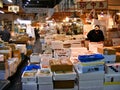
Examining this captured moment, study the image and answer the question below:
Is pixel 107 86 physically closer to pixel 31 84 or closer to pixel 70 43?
pixel 31 84

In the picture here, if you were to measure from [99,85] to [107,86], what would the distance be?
0.65ft

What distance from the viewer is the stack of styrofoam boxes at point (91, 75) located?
5.47 m

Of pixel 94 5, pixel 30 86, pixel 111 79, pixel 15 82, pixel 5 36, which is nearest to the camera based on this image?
pixel 30 86

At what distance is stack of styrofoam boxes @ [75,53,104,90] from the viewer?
5473mm

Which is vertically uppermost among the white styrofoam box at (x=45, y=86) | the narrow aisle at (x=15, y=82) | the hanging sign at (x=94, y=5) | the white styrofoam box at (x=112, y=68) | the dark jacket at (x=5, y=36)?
the hanging sign at (x=94, y=5)

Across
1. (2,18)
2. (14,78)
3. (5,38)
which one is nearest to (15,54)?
(14,78)

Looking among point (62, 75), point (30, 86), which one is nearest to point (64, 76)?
point (62, 75)

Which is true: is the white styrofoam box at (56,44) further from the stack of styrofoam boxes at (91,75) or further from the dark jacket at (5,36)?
the stack of styrofoam boxes at (91,75)

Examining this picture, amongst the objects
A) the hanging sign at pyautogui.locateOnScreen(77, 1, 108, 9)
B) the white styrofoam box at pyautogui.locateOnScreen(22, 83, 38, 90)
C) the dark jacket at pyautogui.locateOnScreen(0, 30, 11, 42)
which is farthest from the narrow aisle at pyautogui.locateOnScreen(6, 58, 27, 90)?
the dark jacket at pyautogui.locateOnScreen(0, 30, 11, 42)

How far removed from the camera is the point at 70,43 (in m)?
11.7

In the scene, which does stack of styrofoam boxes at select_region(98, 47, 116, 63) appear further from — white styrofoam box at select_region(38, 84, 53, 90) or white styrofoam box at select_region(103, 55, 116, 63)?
white styrofoam box at select_region(38, 84, 53, 90)

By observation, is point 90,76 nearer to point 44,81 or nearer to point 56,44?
point 44,81

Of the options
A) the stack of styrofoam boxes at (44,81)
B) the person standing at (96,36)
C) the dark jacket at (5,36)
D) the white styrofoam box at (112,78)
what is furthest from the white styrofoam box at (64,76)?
the dark jacket at (5,36)

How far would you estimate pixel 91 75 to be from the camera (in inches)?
216
